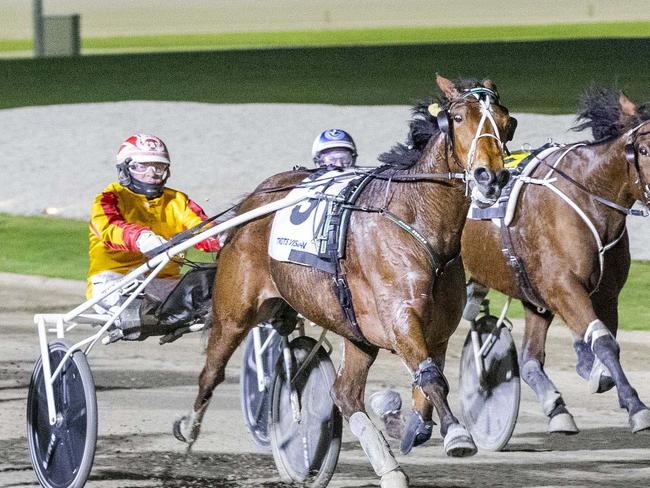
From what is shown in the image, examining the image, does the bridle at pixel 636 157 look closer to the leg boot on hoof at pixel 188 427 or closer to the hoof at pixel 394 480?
the hoof at pixel 394 480

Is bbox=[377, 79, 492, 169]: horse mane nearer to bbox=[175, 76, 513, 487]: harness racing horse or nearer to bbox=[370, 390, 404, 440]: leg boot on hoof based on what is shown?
bbox=[175, 76, 513, 487]: harness racing horse

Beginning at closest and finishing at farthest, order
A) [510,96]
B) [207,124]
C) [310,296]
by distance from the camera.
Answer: [310,296] → [207,124] → [510,96]

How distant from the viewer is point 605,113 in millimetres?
7965

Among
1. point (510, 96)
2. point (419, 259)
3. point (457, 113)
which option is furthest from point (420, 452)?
point (510, 96)

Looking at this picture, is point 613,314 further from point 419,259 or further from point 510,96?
point 510,96

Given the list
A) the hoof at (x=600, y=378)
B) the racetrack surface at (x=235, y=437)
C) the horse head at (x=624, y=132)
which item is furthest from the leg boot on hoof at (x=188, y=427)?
the horse head at (x=624, y=132)

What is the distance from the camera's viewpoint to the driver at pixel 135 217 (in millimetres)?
7375

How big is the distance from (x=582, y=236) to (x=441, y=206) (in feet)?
5.26

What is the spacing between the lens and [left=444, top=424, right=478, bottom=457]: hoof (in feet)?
19.3

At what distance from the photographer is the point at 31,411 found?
23.6 ft

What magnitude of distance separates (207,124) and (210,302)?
14.2 m

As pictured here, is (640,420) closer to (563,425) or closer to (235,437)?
(563,425)

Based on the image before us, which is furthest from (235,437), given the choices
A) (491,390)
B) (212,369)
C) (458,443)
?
(458,443)

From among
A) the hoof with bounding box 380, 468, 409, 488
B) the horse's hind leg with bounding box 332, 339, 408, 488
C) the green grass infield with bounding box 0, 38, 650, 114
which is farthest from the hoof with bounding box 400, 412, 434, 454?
the green grass infield with bounding box 0, 38, 650, 114
